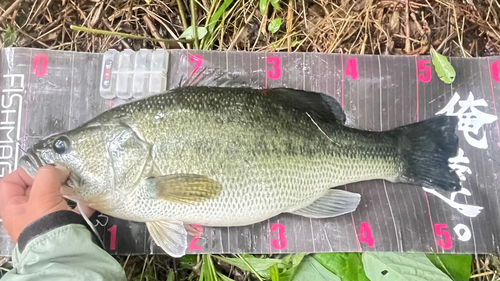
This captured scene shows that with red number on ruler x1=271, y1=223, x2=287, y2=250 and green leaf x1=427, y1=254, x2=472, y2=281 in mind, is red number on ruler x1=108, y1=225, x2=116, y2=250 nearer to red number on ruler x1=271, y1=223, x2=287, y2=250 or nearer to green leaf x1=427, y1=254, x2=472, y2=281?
red number on ruler x1=271, y1=223, x2=287, y2=250

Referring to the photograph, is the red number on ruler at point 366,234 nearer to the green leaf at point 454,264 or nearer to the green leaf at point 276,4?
the green leaf at point 454,264

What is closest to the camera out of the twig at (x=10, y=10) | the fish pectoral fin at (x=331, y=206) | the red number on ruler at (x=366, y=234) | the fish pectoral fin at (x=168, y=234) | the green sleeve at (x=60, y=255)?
the green sleeve at (x=60, y=255)

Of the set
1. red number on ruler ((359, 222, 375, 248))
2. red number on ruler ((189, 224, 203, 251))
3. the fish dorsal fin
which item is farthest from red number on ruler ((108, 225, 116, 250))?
red number on ruler ((359, 222, 375, 248))

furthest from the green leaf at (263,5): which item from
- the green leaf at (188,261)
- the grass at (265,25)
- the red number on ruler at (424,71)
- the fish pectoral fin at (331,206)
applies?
the green leaf at (188,261)

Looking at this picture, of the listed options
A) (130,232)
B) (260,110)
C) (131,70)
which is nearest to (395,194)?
(260,110)

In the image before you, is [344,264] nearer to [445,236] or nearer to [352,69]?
[445,236]

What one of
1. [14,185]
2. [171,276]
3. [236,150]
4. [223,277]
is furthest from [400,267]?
[14,185]

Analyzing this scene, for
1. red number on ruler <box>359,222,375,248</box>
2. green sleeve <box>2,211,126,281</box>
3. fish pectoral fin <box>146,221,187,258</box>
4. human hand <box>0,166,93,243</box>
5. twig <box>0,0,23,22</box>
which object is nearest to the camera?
green sleeve <box>2,211,126,281</box>
